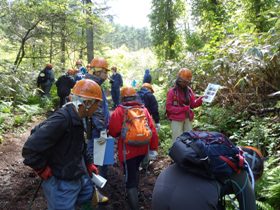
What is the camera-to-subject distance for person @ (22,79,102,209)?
116 inches

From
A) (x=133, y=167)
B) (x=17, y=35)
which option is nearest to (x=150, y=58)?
(x=17, y=35)

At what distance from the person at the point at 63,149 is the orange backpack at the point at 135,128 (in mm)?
1219

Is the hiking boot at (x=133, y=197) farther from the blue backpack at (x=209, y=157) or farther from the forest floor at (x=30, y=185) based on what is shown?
the blue backpack at (x=209, y=157)

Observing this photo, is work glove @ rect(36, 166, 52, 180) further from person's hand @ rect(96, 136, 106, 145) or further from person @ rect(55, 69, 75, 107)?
person @ rect(55, 69, 75, 107)

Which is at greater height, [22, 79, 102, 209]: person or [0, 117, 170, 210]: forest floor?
[22, 79, 102, 209]: person

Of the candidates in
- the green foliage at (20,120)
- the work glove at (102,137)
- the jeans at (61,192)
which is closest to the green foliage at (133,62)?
the green foliage at (20,120)

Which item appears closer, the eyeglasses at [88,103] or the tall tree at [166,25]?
the eyeglasses at [88,103]

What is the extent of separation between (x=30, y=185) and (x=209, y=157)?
471cm

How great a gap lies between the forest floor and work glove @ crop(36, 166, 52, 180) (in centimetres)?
204

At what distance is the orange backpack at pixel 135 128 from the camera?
14.7 feet

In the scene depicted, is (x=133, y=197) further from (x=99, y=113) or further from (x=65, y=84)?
(x=65, y=84)

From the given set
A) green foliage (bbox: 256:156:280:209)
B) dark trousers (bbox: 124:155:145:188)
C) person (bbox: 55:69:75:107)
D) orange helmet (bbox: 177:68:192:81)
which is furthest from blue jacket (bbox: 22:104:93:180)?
person (bbox: 55:69:75:107)

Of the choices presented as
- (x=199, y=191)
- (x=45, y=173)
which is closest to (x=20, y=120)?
(x=45, y=173)

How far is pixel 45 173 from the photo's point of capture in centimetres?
304
